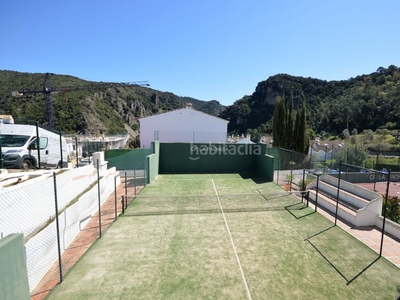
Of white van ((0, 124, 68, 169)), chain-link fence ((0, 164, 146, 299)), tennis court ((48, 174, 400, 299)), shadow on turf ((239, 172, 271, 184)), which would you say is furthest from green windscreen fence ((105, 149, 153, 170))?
shadow on turf ((239, 172, 271, 184))

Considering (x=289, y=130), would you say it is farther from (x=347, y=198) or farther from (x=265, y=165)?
(x=347, y=198)

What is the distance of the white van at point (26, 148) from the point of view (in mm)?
9438

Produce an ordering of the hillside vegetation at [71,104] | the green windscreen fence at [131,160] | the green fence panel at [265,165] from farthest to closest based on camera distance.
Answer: the hillside vegetation at [71,104]
the green windscreen fence at [131,160]
the green fence panel at [265,165]

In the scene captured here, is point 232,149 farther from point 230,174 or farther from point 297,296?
point 297,296

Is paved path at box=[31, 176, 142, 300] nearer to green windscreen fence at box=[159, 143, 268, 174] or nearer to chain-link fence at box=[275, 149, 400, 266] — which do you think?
green windscreen fence at box=[159, 143, 268, 174]

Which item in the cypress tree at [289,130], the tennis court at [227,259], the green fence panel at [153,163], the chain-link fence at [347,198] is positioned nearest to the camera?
the tennis court at [227,259]

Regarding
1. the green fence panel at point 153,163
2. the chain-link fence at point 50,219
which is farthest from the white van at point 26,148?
the green fence panel at point 153,163

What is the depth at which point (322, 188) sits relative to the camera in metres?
11.8

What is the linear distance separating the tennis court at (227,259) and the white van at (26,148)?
179 inches

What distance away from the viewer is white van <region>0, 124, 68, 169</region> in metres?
9.44

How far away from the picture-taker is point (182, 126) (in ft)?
87.1

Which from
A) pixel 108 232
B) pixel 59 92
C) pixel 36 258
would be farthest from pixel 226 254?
pixel 59 92

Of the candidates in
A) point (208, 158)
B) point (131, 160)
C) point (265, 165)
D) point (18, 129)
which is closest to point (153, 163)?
point (131, 160)

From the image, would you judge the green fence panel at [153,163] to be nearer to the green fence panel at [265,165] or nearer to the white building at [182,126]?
the green fence panel at [265,165]
